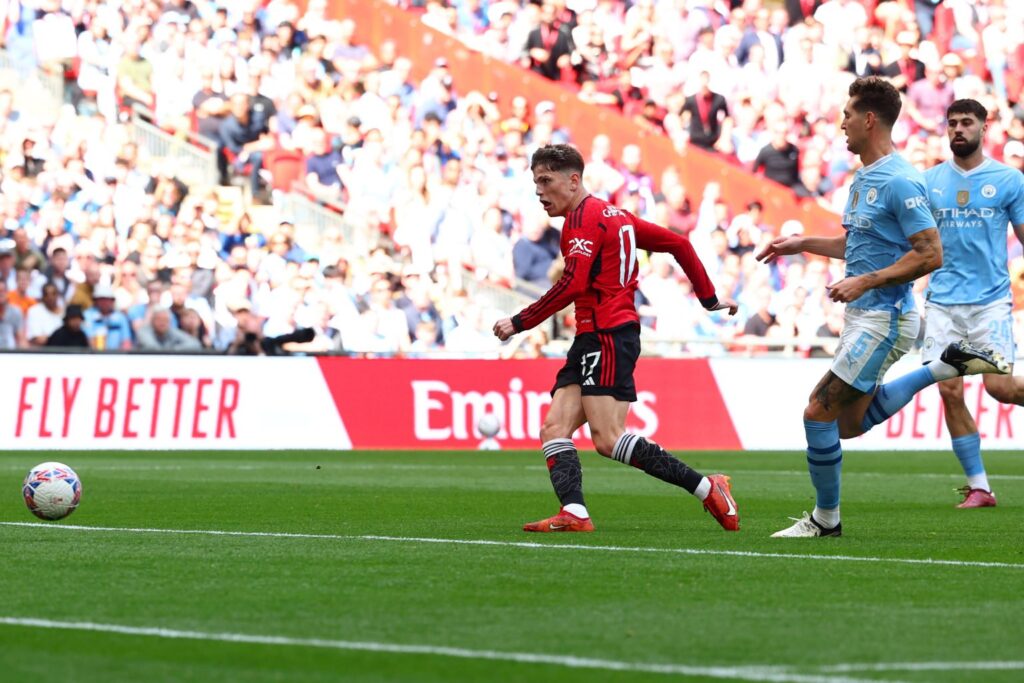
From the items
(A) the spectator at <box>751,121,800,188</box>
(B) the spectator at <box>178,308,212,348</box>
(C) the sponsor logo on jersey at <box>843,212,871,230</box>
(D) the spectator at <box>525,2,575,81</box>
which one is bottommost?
(B) the spectator at <box>178,308,212,348</box>

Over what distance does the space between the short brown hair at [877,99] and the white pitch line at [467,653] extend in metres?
4.84

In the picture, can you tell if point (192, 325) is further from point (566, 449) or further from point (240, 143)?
point (566, 449)

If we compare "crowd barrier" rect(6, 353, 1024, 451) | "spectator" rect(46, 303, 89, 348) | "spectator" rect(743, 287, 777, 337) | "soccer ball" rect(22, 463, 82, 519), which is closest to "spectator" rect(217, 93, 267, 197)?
"crowd barrier" rect(6, 353, 1024, 451)

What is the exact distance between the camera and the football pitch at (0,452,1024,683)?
18.9ft

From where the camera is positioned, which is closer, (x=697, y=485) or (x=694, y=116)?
(x=697, y=485)

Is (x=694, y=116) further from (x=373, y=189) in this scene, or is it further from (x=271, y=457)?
(x=271, y=457)

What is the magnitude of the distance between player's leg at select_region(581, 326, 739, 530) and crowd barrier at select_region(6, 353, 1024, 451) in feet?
40.4

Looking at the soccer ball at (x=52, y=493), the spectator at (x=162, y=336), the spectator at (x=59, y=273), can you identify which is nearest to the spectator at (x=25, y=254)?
the spectator at (x=59, y=273)

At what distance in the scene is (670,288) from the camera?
26.3m

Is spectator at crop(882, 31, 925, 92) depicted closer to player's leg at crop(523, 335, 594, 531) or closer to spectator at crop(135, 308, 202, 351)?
spectator at crop(135, 308, 202, 351)

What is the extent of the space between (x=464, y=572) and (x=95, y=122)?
17831 millimetres

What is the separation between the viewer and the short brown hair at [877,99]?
984 cm

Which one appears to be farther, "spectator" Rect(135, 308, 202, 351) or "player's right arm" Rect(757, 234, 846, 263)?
"spectator" Rect(135, 308, 202, 351)

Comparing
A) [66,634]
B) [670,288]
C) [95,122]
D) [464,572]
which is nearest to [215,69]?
[95,122]
